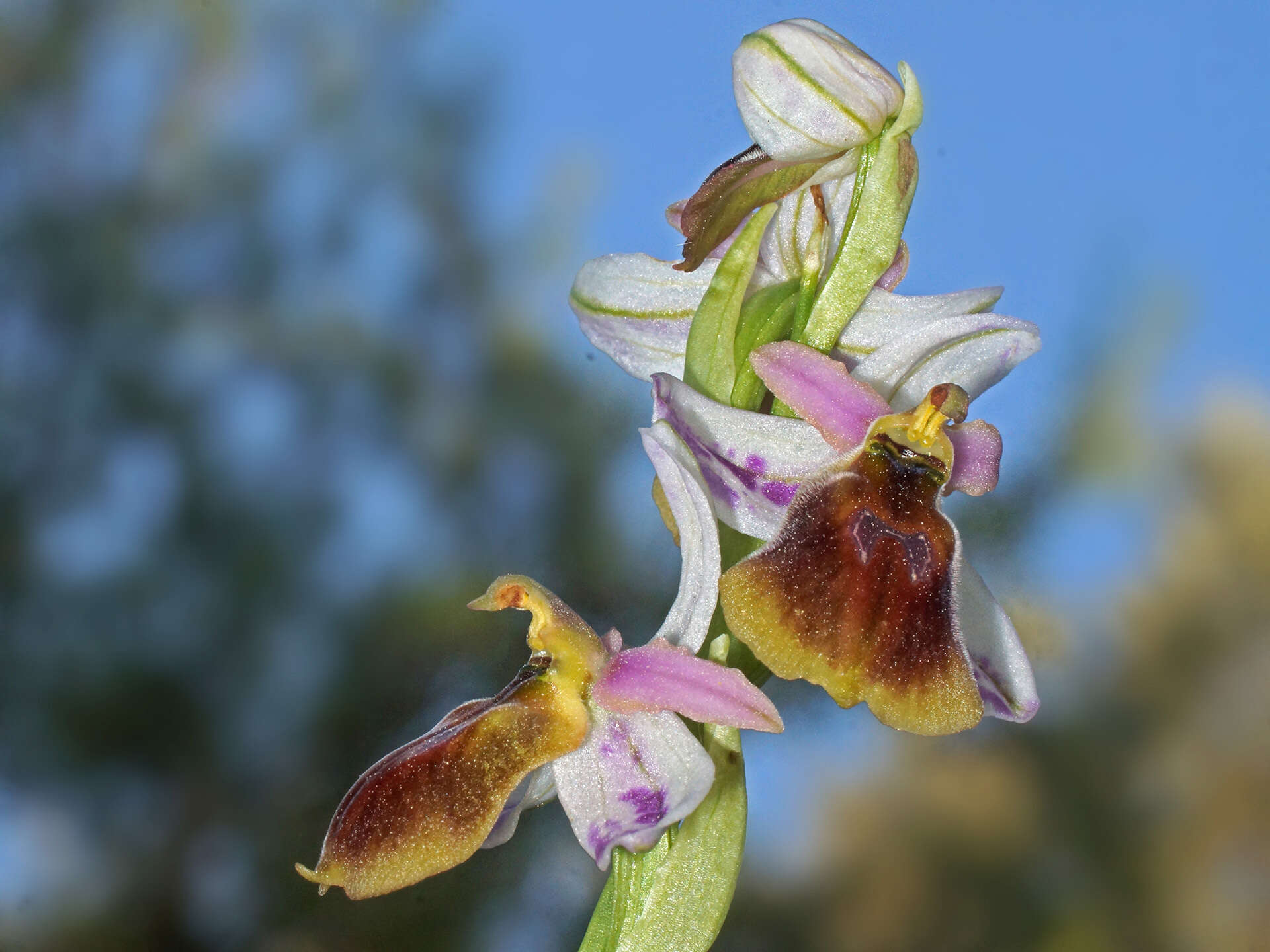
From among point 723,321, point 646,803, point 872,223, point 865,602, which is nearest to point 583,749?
point 646,803

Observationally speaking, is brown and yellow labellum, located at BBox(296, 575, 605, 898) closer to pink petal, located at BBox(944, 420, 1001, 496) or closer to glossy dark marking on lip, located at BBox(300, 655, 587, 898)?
glossy dark marking on lip, located at BBox(300, 655, 587, 898)

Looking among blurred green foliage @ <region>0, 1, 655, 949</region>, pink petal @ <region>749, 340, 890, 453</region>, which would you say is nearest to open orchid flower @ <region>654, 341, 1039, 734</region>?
pink petal @ <region>749, 340, 890, 453</region>

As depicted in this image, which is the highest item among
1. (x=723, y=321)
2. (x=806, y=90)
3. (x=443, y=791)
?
(x=806, y=90)

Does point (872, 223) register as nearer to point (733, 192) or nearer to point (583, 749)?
point (733, 192)

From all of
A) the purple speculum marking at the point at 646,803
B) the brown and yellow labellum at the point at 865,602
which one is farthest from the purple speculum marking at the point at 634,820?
the brown and yellow labellum at the point at 865,602

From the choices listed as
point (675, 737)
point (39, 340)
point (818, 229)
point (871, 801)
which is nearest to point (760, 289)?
point (818, 229)
